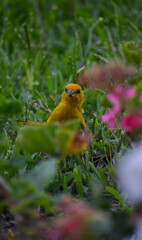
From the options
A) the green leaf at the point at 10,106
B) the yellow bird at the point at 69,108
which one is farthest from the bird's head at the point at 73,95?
the green leaf at the point at 10,106

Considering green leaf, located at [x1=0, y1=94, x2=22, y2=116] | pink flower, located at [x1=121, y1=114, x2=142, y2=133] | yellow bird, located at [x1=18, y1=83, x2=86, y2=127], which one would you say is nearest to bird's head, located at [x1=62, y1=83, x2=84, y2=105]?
yellow bird, located at [x1=18, y1=83, x2=86, y2=127]

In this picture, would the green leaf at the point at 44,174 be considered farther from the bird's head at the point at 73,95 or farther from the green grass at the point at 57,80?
the bird's head at the point at 73,95

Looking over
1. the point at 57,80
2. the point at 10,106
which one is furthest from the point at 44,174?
the point at 57,80

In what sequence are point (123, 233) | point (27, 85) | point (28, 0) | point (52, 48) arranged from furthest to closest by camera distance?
point (28, 0) < point (52, 48) < point (27, 85) < point (123, 233)

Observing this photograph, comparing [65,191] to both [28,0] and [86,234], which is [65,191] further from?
[28,0]

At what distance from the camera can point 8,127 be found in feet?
7.60

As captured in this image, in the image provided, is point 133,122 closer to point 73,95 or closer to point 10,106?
point 10,106

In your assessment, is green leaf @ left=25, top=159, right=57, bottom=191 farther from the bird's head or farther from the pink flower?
the bird's head

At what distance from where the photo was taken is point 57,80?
3.31 meters

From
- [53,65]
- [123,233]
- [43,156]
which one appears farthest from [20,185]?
[53,65]

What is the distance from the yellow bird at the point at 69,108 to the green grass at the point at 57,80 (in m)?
0.10

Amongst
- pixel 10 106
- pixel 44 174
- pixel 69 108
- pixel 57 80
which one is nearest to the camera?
pixel 44 174

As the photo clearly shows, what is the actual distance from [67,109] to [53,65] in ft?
4.15

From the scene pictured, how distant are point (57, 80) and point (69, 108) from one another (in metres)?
1.00
